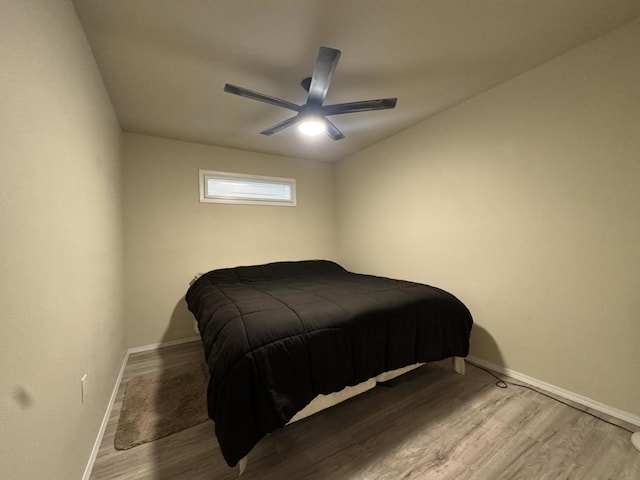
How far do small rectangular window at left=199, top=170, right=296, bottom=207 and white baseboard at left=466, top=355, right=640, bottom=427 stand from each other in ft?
10.00

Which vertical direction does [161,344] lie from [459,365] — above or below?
below

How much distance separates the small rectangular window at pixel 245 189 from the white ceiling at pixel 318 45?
3.06ft

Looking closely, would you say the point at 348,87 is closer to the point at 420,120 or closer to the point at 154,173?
the point at 420,120

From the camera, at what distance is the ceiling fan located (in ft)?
4.77

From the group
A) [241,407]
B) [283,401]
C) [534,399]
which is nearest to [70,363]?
[241,407]

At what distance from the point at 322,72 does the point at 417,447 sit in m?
2.23

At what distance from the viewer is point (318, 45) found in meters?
1.66

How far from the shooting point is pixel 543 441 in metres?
1.45

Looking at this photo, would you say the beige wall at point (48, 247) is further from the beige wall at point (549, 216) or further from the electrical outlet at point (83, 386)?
the beige wall at point (549, 216)

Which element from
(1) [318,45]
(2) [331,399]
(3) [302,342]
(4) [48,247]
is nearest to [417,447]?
(2) [331,399]

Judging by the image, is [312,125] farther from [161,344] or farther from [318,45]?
[161,344]

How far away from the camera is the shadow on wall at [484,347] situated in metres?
2.20

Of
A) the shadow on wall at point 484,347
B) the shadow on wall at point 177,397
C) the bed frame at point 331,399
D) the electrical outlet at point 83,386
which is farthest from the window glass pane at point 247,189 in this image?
the shadow on wall at point 484,347

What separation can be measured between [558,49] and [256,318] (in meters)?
2.72
